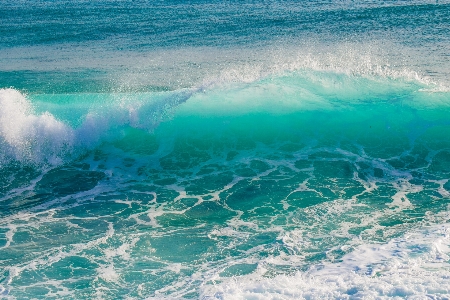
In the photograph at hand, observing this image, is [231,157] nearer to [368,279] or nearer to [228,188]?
[228,188]

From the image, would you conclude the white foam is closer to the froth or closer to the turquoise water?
the turquoise water

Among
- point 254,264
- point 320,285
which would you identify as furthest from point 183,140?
point 320,285

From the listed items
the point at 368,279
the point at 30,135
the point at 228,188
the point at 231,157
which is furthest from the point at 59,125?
the point at 368,279

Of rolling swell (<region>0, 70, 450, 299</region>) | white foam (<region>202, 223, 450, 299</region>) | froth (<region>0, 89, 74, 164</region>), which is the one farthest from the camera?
froth (<region>0, 89, 74, 164</region>)

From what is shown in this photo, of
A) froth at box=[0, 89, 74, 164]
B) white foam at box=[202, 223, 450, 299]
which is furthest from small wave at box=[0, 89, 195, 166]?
white foam at box=[202, 223, 450, 299]

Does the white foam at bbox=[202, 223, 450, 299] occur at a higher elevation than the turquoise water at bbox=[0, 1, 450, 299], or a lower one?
lower

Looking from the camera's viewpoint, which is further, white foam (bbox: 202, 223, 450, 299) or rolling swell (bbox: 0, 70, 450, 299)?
rolling swell (bbox: 0, 70, 450, 299)

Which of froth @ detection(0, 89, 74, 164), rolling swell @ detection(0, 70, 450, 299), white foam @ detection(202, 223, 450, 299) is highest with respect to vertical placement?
froth @ detection(0, 89, 74, 164)

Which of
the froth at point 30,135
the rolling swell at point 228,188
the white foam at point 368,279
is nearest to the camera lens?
the white foam at point 368,279

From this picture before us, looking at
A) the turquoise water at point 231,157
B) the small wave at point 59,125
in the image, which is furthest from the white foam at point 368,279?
the small wave at point 59,125

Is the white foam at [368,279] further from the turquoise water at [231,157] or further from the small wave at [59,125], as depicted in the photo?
the small wave at [59,125]
